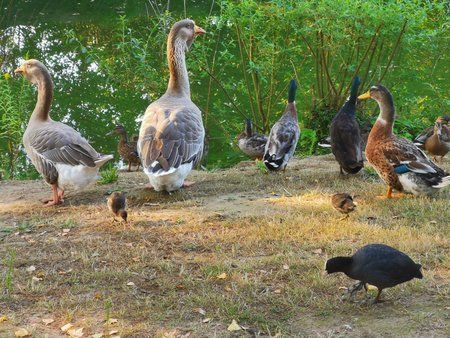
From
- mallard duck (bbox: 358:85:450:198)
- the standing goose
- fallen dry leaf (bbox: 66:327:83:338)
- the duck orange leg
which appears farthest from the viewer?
the duck orange leg

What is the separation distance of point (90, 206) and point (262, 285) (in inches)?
142

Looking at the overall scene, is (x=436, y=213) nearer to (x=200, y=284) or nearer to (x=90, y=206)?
(x=200, y=284)

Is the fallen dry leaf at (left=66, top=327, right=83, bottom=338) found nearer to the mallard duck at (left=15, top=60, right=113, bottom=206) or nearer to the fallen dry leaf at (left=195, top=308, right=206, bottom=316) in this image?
the fallen dry leaf at (left=195, top=308, right=206, bottom=316)

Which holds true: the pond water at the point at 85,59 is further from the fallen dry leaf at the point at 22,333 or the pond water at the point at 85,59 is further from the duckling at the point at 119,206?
the fallen dry leaf at the point at 22,333

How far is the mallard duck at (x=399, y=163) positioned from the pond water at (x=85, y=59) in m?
6.11

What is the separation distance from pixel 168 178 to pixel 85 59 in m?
12.5

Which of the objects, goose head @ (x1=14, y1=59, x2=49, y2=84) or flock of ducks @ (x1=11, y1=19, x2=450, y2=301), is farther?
goose head @ (x1=14, y1=59, x2=49, y2=84)

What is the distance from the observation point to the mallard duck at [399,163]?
768cm

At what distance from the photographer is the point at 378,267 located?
4.75 metres

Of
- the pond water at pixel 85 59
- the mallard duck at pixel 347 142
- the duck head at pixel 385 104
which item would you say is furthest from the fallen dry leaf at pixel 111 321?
the pond water at pixel 85 59

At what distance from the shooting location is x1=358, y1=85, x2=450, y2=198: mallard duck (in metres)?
7.68

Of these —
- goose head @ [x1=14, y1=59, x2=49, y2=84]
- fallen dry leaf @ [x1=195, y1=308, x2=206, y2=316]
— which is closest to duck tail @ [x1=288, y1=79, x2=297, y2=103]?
goose head @ [x1=14, y1=59, x2=49, y2=84]

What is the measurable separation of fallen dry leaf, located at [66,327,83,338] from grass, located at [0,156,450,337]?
7cm

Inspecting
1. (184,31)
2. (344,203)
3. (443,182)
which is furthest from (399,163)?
(184,31)
